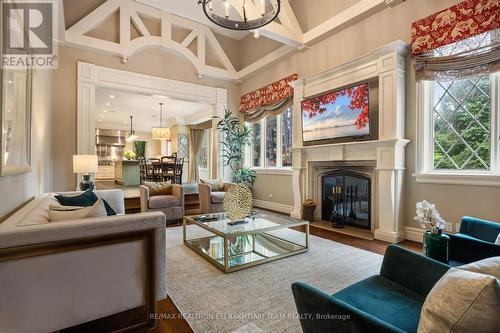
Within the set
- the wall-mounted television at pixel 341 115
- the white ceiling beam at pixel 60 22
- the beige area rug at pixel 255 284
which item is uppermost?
the white ceiling beam at pixel 60 22

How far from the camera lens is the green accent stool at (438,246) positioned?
1773 mm

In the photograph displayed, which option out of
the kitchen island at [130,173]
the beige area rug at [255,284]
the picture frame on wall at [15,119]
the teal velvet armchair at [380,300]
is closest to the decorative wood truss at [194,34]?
the picture frame on wall at [15,119]

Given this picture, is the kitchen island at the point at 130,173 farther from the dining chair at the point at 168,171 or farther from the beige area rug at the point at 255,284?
the beige area rug at the point at 255,284

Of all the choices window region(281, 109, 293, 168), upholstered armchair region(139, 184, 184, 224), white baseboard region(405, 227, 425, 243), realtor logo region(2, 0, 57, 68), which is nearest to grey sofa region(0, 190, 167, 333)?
realtor logo region(2, 0, 57, 68)

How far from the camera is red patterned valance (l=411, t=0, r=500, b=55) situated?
Answer: 2.80 metres

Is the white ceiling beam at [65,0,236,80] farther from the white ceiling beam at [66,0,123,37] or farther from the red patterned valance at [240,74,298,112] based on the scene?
the red patterned valance at [240,74,298,112]

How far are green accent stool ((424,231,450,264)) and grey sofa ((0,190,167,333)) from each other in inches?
73.4

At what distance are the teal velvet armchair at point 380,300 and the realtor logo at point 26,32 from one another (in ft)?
7.77

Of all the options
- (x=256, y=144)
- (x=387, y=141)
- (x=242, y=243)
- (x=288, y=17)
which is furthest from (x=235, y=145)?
(x=387, y=141)

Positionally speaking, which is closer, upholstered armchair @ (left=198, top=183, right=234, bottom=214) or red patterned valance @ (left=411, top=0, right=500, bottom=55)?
red patterned valance @ (left=411, top=0, right=500, bottom=55)

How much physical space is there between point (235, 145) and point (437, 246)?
197 inches

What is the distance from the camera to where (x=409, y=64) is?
3539 millimetres

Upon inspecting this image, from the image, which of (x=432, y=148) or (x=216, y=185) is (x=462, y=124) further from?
(x=216, y=185)

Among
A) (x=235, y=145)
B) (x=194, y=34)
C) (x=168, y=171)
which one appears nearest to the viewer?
(x=194, y=34)
